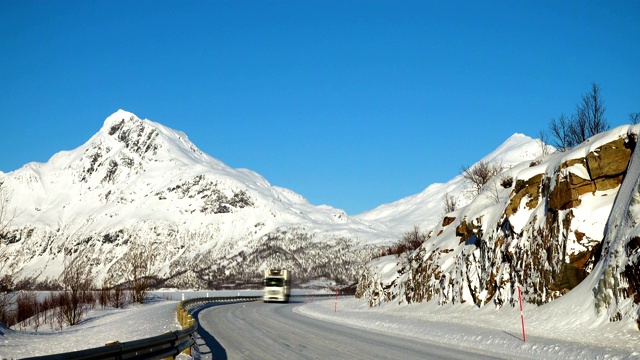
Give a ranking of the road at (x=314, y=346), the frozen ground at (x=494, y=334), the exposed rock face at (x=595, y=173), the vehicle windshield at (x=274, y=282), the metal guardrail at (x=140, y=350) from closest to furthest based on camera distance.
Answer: the metal guardrail at (x=140, y=350) → the frozen ground at (x=494, y=334) → the road at (x=314, y=346) → the exposed rock face at (x=595, y=173) → the vehicle windshield at (x=274, y=282)

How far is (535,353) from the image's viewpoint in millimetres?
15211

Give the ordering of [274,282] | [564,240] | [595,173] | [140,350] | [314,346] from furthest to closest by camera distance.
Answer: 1. [274,282]
2. [595,173]
3. [564,240]
4. [314,346]
5. [140,350]

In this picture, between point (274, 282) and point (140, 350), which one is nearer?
point (140, 350)

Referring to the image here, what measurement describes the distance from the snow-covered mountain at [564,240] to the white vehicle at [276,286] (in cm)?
3352

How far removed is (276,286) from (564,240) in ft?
150

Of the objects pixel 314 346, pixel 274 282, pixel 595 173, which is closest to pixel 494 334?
pixel 314 346

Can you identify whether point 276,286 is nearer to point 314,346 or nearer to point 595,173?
point 595,173

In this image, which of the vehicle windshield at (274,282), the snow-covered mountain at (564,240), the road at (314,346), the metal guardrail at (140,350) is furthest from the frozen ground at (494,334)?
the vehicle windshield at (274,282)

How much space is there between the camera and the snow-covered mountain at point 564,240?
58.2ft

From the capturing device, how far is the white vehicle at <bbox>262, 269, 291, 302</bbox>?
6419 cm

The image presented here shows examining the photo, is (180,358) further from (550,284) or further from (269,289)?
(269,289)

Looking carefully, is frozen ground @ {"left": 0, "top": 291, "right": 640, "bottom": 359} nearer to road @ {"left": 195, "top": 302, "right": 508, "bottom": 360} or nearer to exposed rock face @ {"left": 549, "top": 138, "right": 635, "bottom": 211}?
road @ {"left": 195, "top": 302, "right": 508, "bottom": 360}

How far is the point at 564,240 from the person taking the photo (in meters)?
22.2

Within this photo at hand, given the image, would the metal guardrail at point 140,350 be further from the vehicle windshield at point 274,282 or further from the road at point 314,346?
the vehicle windshield at point 274,282
